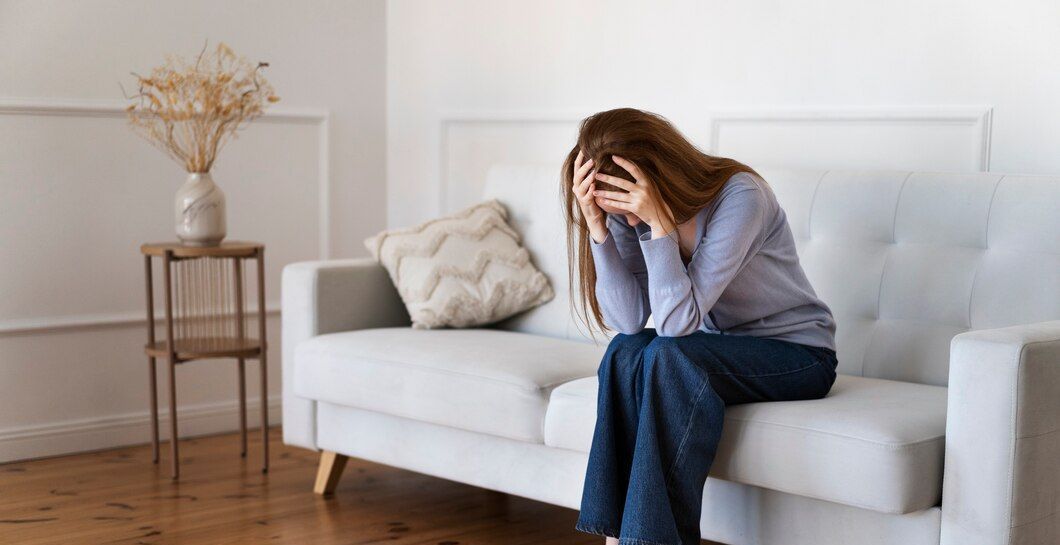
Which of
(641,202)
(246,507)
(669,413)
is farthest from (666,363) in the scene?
(246,507)

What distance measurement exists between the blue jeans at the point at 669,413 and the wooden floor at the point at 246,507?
2.16ft

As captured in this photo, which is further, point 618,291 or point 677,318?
point 618,291

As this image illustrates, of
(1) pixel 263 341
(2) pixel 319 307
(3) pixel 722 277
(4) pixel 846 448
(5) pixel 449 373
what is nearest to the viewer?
(4) pixel 846 448

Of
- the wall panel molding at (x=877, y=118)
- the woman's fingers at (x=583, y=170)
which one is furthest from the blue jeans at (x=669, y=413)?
the wall panel molding at (x=877, y=118)

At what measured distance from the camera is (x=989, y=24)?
280cm

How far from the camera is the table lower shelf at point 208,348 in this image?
11.0 ft

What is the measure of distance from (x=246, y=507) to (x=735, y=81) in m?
1.72

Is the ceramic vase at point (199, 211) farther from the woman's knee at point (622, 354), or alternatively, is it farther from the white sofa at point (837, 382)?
the woman's knee at point (622, 354)

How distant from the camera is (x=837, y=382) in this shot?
2490 mm

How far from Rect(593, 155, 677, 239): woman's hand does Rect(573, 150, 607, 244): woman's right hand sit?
44mm

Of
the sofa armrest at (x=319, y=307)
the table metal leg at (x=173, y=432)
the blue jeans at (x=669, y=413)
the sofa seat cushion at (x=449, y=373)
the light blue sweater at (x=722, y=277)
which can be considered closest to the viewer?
the blue jeans at (x=669, y=413)

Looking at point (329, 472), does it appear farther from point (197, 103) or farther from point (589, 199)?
point (197, 103)

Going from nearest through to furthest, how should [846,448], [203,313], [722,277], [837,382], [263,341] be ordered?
[846,448]
[722,277]
[837,382]
[263,341]
[203,313]

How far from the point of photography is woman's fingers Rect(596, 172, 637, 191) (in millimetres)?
2193
